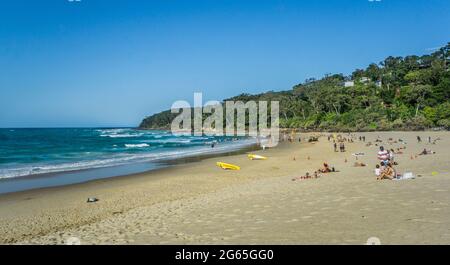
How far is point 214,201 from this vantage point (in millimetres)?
11516

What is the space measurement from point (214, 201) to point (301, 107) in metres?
107

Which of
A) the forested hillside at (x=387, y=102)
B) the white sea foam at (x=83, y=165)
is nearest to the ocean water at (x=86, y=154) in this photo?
the white sea foam at (x=83, y=165)

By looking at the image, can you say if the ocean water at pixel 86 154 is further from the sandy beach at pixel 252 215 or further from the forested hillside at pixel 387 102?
the forested hillside at pixel 387 102

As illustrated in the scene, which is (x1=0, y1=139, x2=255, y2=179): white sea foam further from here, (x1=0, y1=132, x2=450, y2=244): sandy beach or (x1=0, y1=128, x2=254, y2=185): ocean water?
(x1=0, y1=132, x2=450, y2=244): sandy beach

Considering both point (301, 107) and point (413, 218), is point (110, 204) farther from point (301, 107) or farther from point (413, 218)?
point (301, 107)
